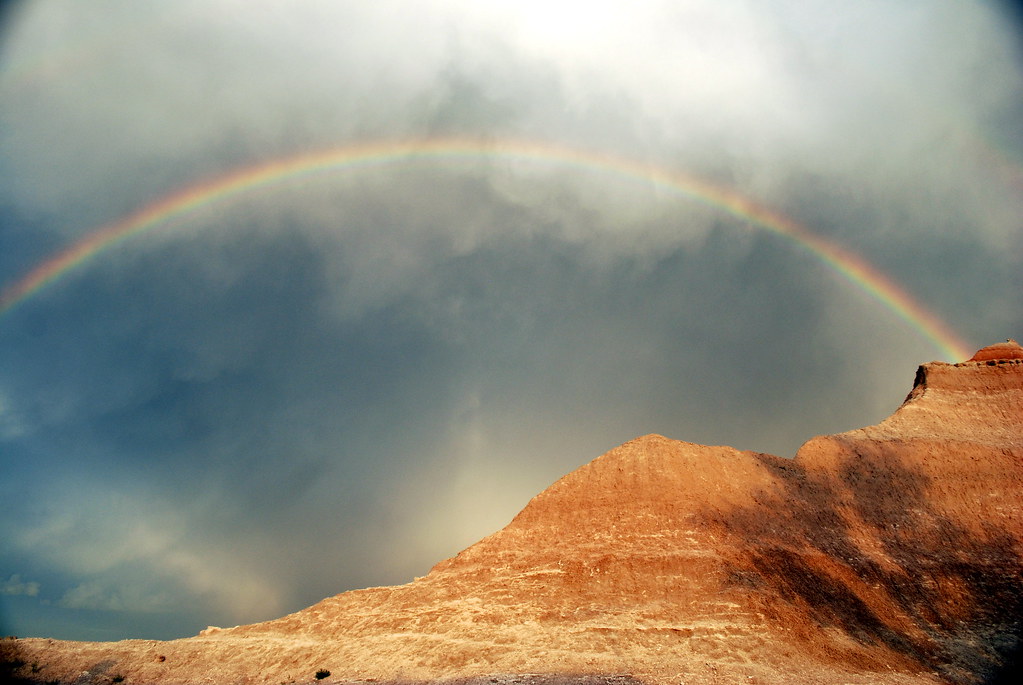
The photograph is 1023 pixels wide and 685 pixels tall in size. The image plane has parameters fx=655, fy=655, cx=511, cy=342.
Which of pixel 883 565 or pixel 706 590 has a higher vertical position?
pixel 706 590

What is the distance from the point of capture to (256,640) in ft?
151

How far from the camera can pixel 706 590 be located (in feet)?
139

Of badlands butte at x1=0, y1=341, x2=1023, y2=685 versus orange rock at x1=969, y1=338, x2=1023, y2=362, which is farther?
orange rock at x1=969, y1=338, x2=1023, y2=362

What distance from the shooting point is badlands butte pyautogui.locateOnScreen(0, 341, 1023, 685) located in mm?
37000

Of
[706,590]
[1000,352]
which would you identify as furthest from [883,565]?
[1000,352]

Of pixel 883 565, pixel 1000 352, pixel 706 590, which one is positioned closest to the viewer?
pixel 706 590

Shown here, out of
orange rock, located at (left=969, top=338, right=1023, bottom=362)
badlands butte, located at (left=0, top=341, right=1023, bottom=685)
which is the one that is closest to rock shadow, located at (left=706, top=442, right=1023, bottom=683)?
badlands butte, located at (left=0, top=341, right=1023, bottom=685)

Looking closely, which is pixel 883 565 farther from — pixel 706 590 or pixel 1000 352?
pixel 1000 352

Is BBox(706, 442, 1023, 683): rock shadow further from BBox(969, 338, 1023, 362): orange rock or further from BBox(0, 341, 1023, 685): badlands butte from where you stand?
BBox(969, 338, 1023, 362): orange rock

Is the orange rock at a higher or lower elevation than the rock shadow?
higher

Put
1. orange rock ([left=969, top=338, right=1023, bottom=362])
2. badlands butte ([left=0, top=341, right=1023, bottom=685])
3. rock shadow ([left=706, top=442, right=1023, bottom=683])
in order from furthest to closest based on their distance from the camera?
orange rock ([left=969, top=338, right=1023, bottom=362]) < rock shadow ([left=706, top=442, right=1023, bottom=683]) < badlands butte ([left=0, top=341, right=1023, bottom=685])

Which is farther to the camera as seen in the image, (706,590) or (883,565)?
(883,565)

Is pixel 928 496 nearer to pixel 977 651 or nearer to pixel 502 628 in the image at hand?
pixel 977 651

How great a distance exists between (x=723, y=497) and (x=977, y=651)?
1803 cm
